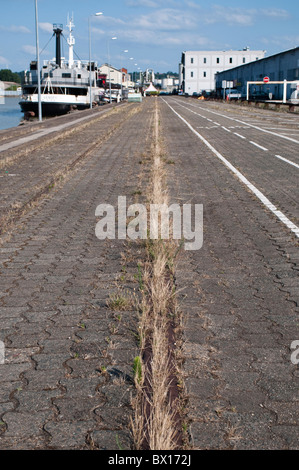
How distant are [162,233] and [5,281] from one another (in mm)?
2278

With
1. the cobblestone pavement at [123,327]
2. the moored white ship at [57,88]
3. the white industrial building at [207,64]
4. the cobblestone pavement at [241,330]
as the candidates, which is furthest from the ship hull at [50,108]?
the white industrial building at [207,64]

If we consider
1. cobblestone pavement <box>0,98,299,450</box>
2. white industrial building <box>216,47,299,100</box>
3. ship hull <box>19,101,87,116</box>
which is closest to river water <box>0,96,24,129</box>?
ship hull <box>19,101,87,116</box>

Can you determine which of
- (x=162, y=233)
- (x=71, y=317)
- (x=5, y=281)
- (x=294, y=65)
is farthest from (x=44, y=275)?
(x=294, y=65)

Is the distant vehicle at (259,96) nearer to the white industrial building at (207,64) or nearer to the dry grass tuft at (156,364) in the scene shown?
the white industrial building at (207,64)

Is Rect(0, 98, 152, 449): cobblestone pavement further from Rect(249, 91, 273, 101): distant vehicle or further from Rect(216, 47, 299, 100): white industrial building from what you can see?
Rect(249, 91, 273, 101): distant vehicle

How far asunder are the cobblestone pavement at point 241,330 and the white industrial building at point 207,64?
137237mm

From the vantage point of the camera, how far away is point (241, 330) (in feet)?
14.6

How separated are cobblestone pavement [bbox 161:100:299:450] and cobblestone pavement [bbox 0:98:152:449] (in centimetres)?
47

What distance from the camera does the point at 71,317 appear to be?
4.71 m

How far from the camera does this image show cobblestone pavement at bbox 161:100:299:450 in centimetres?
317

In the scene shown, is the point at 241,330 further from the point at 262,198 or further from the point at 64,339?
the point at 262,198

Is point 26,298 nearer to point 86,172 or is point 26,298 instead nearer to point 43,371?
point 43,371

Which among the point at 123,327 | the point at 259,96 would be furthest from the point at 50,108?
the point at 123,327

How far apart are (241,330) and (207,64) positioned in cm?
14309
